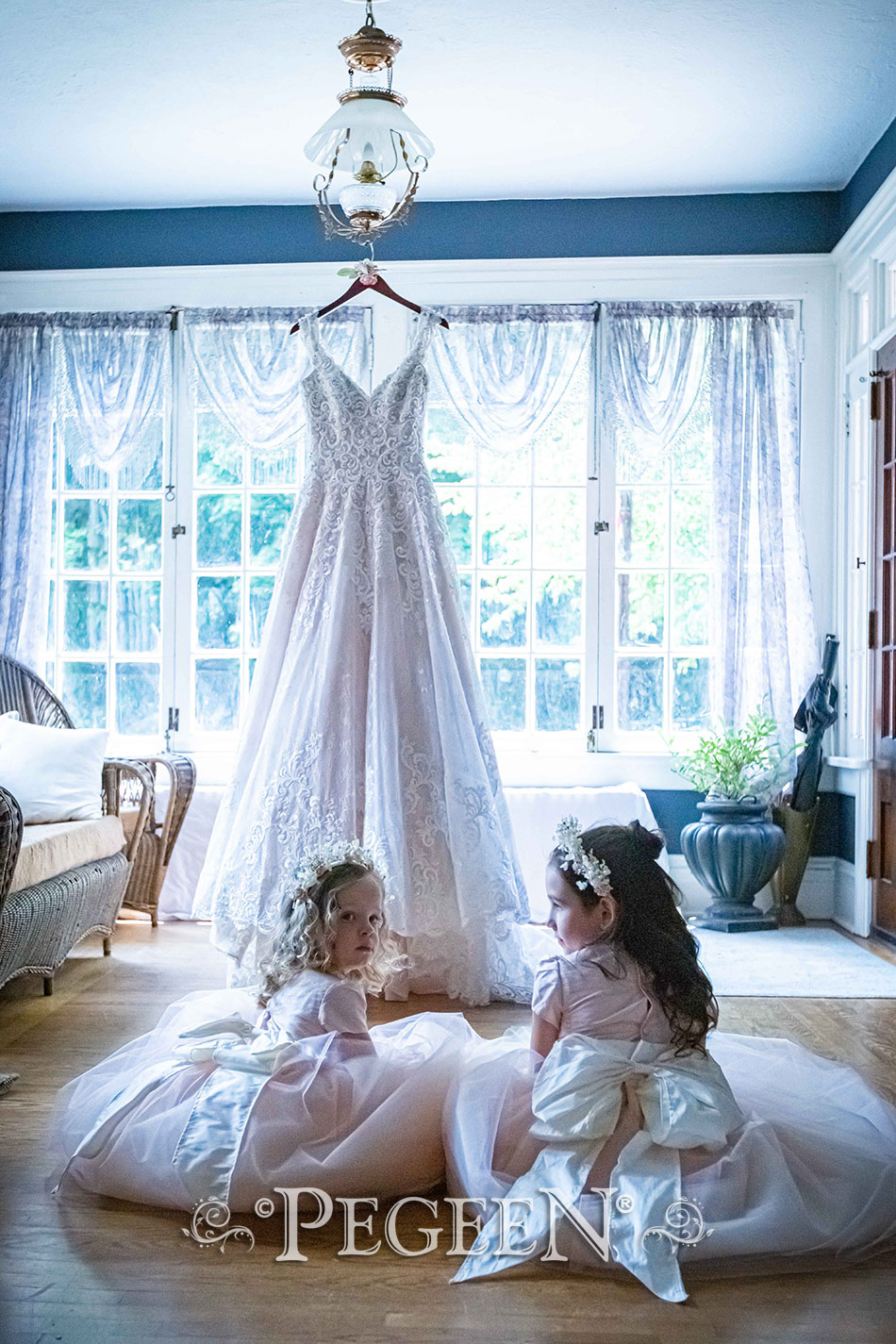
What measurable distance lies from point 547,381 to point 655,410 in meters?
0.49

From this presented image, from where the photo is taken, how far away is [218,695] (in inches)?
212

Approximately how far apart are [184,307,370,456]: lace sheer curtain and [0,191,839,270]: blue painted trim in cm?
27

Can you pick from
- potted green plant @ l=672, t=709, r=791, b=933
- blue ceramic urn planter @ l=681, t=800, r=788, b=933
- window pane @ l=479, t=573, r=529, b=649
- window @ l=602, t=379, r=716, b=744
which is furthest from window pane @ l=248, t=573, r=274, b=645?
blue ceramic urn planter @ l=681, t=800, r=788, b=933

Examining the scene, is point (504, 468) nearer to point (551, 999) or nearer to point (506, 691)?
point (506, 691)

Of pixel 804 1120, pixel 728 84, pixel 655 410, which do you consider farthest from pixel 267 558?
pixel 804 1120

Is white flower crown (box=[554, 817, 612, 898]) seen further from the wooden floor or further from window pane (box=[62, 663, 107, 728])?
window pane (box=[62, 663, 107, 728])

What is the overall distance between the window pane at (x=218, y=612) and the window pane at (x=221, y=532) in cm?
9

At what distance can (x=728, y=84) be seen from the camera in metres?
4.25

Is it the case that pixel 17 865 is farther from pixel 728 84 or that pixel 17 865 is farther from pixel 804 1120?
pixel 728 84

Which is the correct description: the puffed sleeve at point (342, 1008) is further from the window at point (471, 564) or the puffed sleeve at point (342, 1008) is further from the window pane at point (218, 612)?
the window pane at point (218, 612)

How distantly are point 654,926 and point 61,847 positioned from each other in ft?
7.23

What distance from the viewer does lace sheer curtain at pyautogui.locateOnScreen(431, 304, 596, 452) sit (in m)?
5.30

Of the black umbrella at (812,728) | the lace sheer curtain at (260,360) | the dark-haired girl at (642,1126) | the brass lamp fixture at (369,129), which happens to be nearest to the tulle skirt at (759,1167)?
the dark-haired girl at (642,1126)

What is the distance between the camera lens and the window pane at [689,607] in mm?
5336
